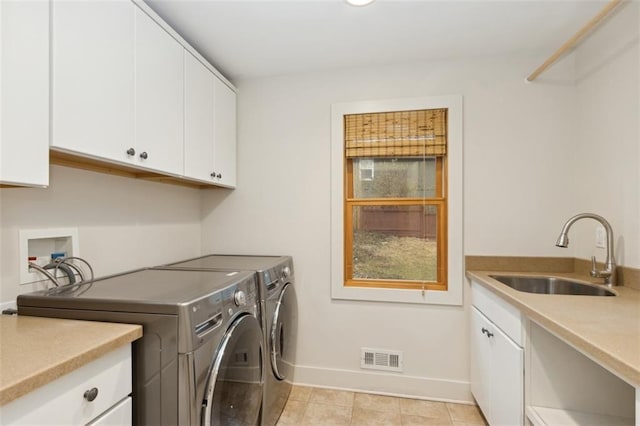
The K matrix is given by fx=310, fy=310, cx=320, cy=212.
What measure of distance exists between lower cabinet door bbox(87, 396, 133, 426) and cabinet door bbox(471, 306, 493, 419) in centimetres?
168

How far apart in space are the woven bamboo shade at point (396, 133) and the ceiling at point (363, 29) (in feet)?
1.23

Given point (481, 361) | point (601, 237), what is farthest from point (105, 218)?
point (601, 237)

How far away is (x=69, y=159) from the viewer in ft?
4.58

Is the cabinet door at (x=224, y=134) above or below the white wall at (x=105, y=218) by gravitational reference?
above

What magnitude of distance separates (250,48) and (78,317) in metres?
1.74

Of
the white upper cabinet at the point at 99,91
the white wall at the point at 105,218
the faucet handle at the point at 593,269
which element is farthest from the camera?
the faucet handle at the point at 593,269

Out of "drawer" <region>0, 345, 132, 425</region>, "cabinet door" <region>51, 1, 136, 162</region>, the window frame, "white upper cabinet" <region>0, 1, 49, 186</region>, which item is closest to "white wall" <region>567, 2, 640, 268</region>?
the window frame

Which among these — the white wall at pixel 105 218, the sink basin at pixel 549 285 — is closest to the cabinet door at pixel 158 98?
the white wall at pixel 105 218

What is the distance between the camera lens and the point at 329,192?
7.52 feet

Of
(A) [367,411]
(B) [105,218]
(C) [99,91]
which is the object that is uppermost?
(C) [99,91]

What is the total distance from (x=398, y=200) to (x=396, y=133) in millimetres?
482

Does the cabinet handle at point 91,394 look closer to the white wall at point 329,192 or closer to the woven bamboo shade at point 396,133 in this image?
the white wall at point 329,192

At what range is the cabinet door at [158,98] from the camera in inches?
55.8

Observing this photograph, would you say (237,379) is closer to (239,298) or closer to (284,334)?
(239,298)
